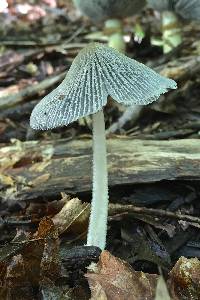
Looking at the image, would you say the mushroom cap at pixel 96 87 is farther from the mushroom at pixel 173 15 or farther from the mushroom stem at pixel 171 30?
the mushroom stem at pixel 171 30

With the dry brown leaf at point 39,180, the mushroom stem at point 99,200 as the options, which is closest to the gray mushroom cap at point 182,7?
the dry brown leaf at point 39,180

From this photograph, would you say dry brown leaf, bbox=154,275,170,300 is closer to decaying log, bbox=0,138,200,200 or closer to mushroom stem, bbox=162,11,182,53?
decaying log, bbox=0,138,200,200

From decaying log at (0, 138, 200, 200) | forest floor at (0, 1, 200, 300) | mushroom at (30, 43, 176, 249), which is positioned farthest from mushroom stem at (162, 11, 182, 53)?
mushroom at (30, 43, 176, 249)

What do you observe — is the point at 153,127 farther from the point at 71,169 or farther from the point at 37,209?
the point at 37,209

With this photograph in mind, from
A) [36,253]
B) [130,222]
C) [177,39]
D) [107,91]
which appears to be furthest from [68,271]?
[177,39]

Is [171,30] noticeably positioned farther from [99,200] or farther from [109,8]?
[99,200]

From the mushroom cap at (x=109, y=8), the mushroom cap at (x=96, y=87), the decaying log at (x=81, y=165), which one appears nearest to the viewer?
the mushroom cap at (x=96, y=87)
